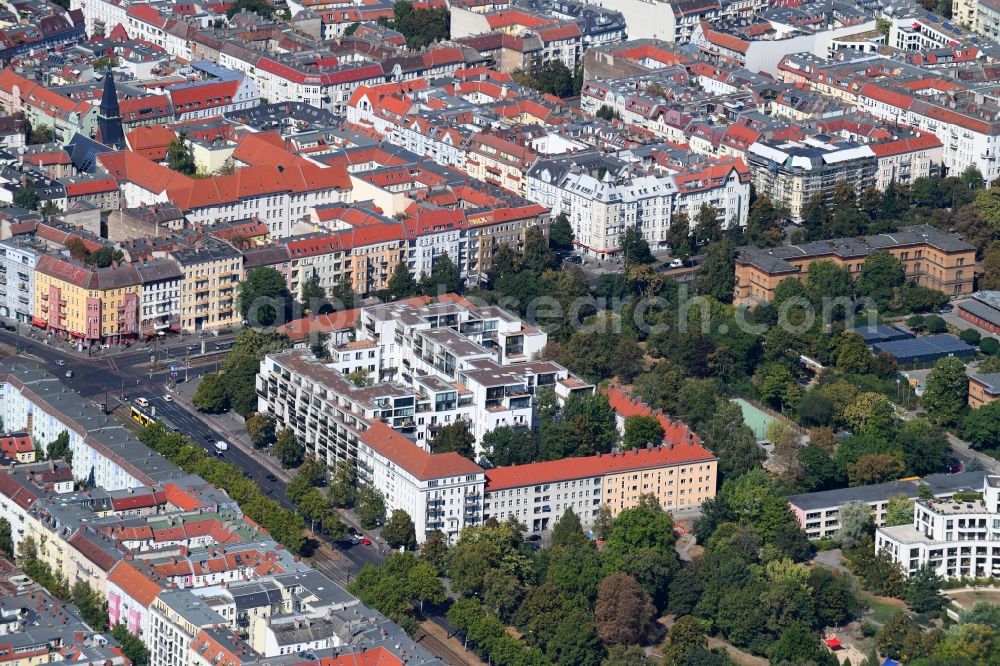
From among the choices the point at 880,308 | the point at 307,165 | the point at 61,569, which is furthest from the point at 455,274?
the point at 61,569

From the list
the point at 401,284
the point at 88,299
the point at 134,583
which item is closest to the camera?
the point at 134,583

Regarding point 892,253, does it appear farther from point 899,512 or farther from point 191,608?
point 191,608

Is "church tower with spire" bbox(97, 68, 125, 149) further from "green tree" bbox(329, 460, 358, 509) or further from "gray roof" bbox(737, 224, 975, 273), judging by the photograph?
"green tree" bbox(329, 460, 358, 509)

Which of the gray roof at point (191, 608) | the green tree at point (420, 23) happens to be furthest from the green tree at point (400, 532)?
the green tree at point (420, 23)

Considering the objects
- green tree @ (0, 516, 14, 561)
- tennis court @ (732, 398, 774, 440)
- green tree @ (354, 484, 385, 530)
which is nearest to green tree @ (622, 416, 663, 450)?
tennis court @ (732, 398, 774, 440)

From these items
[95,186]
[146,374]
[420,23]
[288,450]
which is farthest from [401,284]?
[420,23]

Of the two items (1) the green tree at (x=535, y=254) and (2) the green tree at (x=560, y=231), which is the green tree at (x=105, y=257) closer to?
(1) the green tree at (x=535, y=254)

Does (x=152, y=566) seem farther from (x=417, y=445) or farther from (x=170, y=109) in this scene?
(x=170, y=109)
